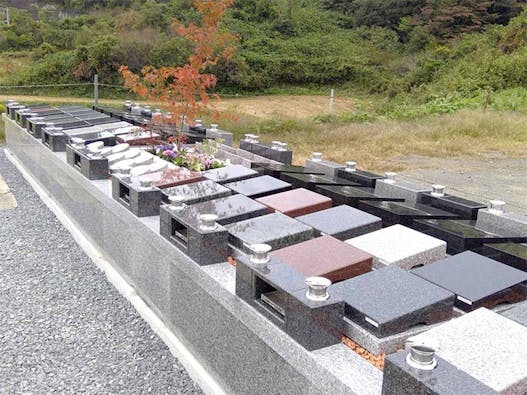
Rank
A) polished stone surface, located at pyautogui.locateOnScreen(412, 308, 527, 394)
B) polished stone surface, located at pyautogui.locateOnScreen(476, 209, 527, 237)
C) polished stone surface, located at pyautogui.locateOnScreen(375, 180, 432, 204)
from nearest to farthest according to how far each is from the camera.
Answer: polished stone surface, located at pyautogui.locateOnScreen(412, 308, 527, 394) → polished stone surface, located at pyautogui.locateOnScreen(476, 209, 527, 237) → polished stone surface, located at pyautogui.locateOnScreen(375, 180, 432, 204)

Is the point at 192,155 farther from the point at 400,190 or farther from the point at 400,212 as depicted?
the point at 400,212

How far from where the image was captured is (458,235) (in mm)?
3459

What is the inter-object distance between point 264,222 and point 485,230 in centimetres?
169

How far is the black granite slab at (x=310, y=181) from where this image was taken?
4.74 m

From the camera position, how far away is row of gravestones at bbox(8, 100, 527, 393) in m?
2.12

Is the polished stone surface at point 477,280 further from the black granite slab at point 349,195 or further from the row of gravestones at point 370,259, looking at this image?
the black granite slab at point 349,195

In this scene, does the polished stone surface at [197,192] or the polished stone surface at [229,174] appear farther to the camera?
the polished stone surface at [229,174]

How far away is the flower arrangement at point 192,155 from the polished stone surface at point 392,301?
119 inches

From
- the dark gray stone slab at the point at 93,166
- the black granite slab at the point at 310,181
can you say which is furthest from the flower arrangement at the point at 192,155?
the black granite slab at the point at 310,181

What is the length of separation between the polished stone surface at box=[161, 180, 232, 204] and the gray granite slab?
2444 millimetres

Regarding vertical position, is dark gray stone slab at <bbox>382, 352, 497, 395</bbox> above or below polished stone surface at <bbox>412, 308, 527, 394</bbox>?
above

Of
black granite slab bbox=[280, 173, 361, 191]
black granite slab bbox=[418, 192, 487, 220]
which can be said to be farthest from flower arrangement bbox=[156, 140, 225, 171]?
black granite slab bbox=[418, 192, 487, 220]

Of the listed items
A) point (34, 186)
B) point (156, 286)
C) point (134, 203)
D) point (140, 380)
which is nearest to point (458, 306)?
point (140, 380)

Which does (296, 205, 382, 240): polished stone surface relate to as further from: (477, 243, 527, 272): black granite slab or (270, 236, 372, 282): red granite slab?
(477, 243, 527, 272): black granite slab
